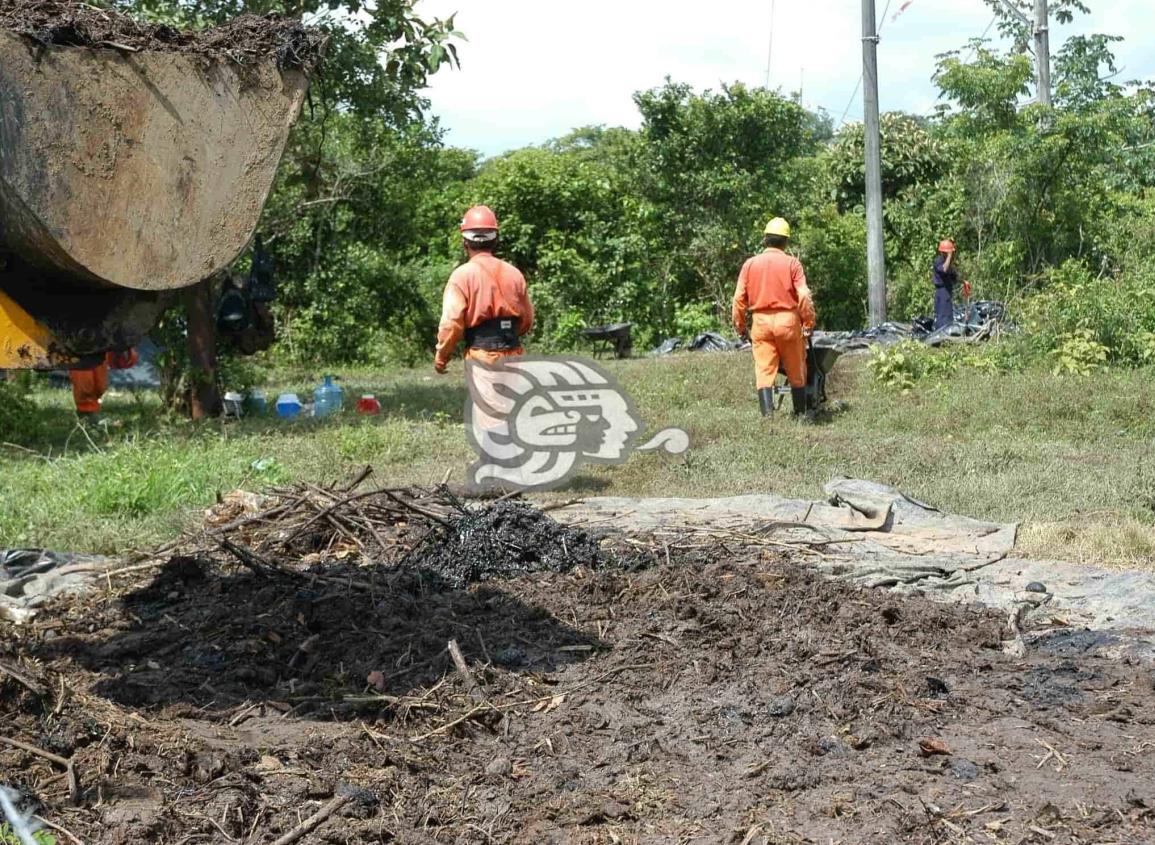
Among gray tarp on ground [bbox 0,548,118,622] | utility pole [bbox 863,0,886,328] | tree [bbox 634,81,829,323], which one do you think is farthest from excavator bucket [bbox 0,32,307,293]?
tree [bbox 634,81,829,323]

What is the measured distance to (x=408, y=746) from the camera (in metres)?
4.24

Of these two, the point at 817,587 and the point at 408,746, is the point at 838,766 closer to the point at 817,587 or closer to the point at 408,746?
the point at 408,746

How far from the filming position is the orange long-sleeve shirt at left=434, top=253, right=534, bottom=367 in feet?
28.6

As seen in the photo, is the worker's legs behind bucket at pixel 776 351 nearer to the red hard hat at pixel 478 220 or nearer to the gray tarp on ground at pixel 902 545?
the red hard hat at pixel 478 220

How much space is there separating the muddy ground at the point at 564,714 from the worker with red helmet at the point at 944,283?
13.0m

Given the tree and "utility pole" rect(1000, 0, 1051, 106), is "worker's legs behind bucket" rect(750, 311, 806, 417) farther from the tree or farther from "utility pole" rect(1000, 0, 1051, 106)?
"utility pole" rect(1000, 0, 1051, 106)

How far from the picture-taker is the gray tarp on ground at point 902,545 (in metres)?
5.68

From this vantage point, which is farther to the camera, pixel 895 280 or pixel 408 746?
pixel 895 280

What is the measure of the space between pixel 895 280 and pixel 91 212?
19.6 metres

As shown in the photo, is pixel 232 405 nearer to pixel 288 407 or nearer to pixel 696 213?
Result: pixel 288 407

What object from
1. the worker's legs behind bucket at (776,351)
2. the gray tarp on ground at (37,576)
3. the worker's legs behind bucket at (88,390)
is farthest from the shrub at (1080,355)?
the gray tarp on ground at (37,576)

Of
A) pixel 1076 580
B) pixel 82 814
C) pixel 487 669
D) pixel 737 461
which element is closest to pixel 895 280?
pixel 737 461

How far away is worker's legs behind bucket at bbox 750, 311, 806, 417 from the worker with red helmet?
7.29 m

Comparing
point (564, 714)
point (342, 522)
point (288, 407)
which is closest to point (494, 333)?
point (342, 522)
